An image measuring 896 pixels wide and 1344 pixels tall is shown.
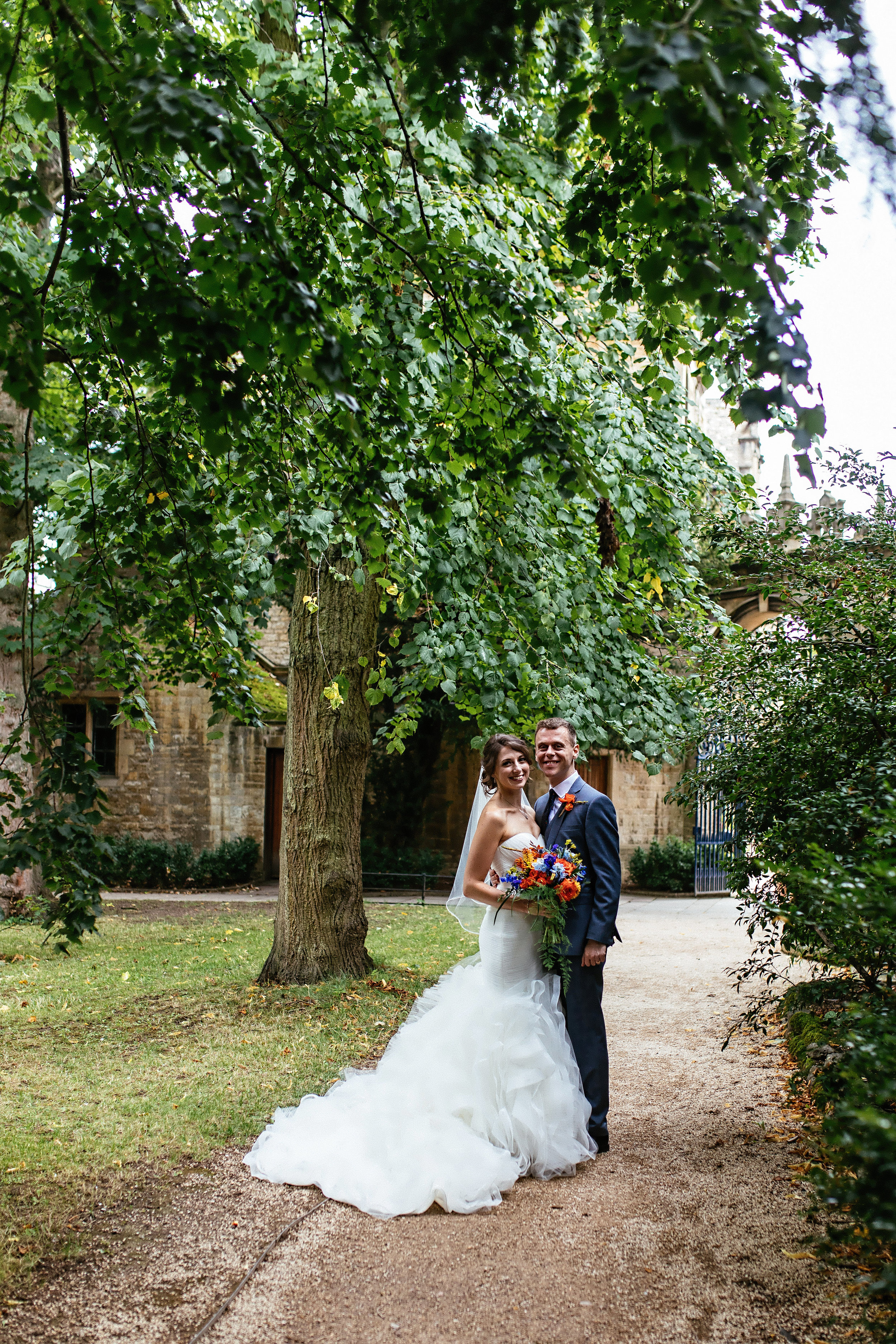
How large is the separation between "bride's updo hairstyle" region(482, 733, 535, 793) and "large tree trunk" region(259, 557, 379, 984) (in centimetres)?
298

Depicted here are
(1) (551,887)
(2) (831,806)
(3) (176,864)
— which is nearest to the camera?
(2) (831,806)

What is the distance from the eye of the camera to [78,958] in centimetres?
1016

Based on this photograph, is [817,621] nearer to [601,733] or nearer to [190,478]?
[601,733]

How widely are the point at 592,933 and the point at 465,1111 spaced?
97cm

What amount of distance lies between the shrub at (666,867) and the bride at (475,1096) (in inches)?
534

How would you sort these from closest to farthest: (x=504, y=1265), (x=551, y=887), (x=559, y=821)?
(x=504, y=1265) → (x=551, y=887) → (x=559, y=821)

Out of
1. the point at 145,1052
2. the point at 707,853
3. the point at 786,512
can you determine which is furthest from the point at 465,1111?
the point at 707,853

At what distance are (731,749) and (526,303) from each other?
249 cm

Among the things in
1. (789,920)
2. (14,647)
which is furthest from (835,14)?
(14,647)

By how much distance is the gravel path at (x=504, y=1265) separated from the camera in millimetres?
3043

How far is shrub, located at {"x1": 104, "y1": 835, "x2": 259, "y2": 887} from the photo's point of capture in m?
17.3

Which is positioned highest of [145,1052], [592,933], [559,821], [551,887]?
[559,821]

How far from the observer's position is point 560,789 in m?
4.93

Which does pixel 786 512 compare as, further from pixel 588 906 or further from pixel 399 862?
pixel 399 862
